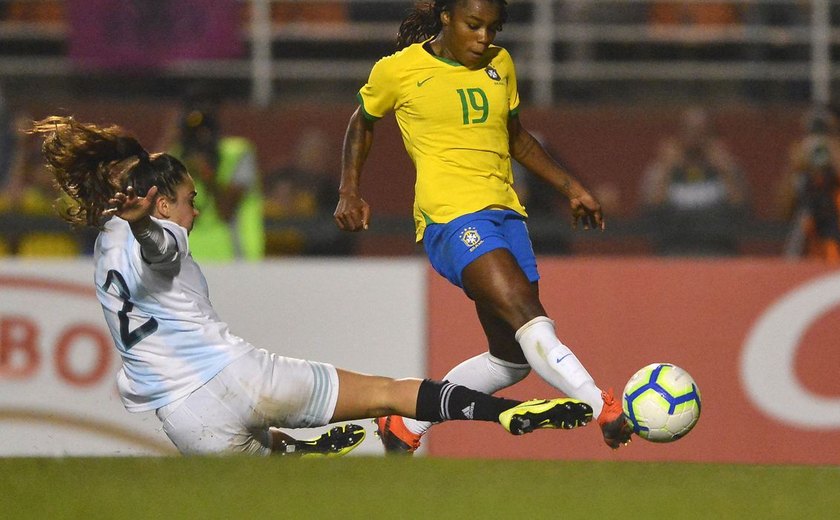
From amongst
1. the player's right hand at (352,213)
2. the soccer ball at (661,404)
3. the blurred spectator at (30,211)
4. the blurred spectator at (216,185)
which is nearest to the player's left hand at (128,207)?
the player's right hand at (352,213)

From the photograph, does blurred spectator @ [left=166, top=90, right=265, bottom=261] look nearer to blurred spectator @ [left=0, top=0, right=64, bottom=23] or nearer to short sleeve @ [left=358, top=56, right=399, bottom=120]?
short sleeve @ [left=358, top=56, right=399, bottom=120]

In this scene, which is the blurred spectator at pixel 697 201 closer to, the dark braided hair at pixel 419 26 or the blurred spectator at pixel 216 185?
the blurred spectator at pixel 216 185

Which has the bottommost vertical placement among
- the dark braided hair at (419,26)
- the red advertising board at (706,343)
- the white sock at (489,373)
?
the red advertising board at (706,343)

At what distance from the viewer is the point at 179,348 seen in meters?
5.61

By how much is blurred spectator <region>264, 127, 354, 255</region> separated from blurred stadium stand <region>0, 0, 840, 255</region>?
964 millimetres

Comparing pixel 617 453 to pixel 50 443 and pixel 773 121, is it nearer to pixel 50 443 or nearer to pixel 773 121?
pixel 50 443

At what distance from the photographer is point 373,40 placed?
1273 cm

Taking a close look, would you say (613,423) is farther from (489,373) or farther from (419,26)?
(419,26)

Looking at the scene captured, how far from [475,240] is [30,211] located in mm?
5579

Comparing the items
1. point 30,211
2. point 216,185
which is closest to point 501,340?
point 216,185

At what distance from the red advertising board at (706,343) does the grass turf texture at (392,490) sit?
8.36 feet

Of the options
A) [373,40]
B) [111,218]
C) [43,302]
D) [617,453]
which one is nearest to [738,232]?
[617,453]

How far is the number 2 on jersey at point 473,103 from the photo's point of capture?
20.0 ft

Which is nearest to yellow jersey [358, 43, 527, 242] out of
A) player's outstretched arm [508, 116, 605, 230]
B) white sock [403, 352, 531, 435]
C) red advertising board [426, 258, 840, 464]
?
player's outstretched arm [508, 116, 605, 230]
